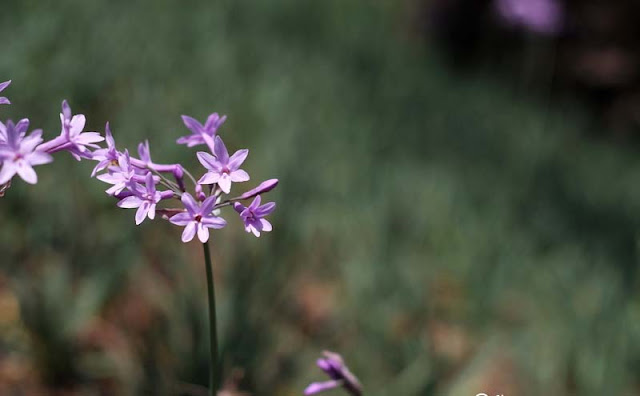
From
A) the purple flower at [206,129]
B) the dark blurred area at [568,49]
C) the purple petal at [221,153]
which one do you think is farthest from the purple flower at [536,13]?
the purple petal at [221,153]

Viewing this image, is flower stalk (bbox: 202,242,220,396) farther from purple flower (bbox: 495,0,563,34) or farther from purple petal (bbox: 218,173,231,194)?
purple flower (bbox: 495,0,563,34)

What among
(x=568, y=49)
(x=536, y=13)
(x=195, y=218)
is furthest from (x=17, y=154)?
(x=568, y=49)

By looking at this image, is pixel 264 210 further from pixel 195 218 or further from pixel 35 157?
pixel 35 157

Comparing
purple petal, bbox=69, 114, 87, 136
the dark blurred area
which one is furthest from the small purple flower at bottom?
the dark blurred area

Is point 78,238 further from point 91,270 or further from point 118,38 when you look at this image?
point 118,38

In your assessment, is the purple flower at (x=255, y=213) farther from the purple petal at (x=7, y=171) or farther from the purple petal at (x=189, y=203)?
the purple petal at (x=7, y=171)

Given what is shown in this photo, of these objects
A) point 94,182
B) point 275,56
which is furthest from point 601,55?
point 94,182
